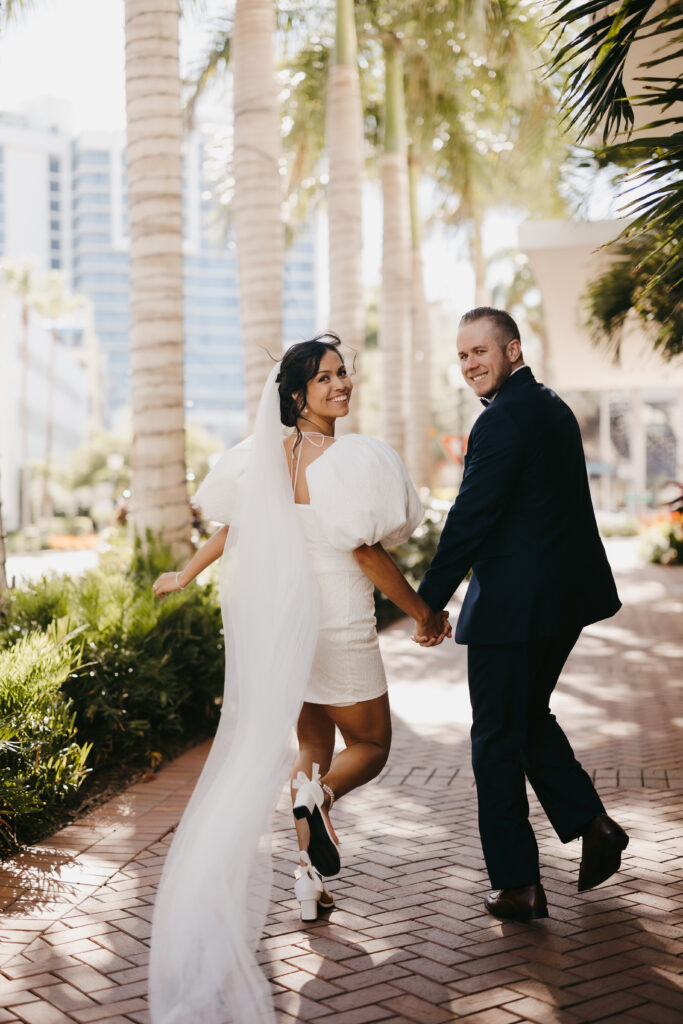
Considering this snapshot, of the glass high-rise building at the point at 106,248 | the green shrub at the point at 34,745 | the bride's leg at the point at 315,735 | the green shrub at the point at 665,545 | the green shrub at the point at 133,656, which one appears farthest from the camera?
the glass high-rise building at the point at 106,248

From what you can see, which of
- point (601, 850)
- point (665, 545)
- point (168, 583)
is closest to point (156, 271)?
point (168, 583)

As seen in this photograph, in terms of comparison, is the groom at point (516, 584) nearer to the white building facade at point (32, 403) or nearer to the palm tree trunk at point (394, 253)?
the palm tree trunk at point (394, 253)

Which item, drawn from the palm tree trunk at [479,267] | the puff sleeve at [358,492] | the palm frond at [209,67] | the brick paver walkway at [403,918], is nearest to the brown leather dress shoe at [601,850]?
the brick paver walkway at [403,918]

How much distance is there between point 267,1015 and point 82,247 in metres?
191

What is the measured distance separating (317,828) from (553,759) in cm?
91

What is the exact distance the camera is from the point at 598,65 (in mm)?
4383

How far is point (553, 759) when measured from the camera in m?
3.79

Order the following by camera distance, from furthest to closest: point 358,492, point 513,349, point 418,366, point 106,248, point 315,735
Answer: point 106,248
point 418,366
point 315,735
point 513,349
point 358,492

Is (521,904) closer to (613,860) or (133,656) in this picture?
(613,860)

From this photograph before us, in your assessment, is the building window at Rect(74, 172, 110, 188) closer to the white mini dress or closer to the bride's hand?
the bride's hand

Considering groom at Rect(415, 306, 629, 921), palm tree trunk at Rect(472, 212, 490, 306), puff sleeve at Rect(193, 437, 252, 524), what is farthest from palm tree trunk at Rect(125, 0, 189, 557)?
palm tree trunk at Rect(472, 212, 490, 306)

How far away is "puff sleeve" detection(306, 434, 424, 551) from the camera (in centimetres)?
354

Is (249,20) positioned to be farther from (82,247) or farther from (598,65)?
(82,247)

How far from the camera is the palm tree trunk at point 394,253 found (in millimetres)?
15078
